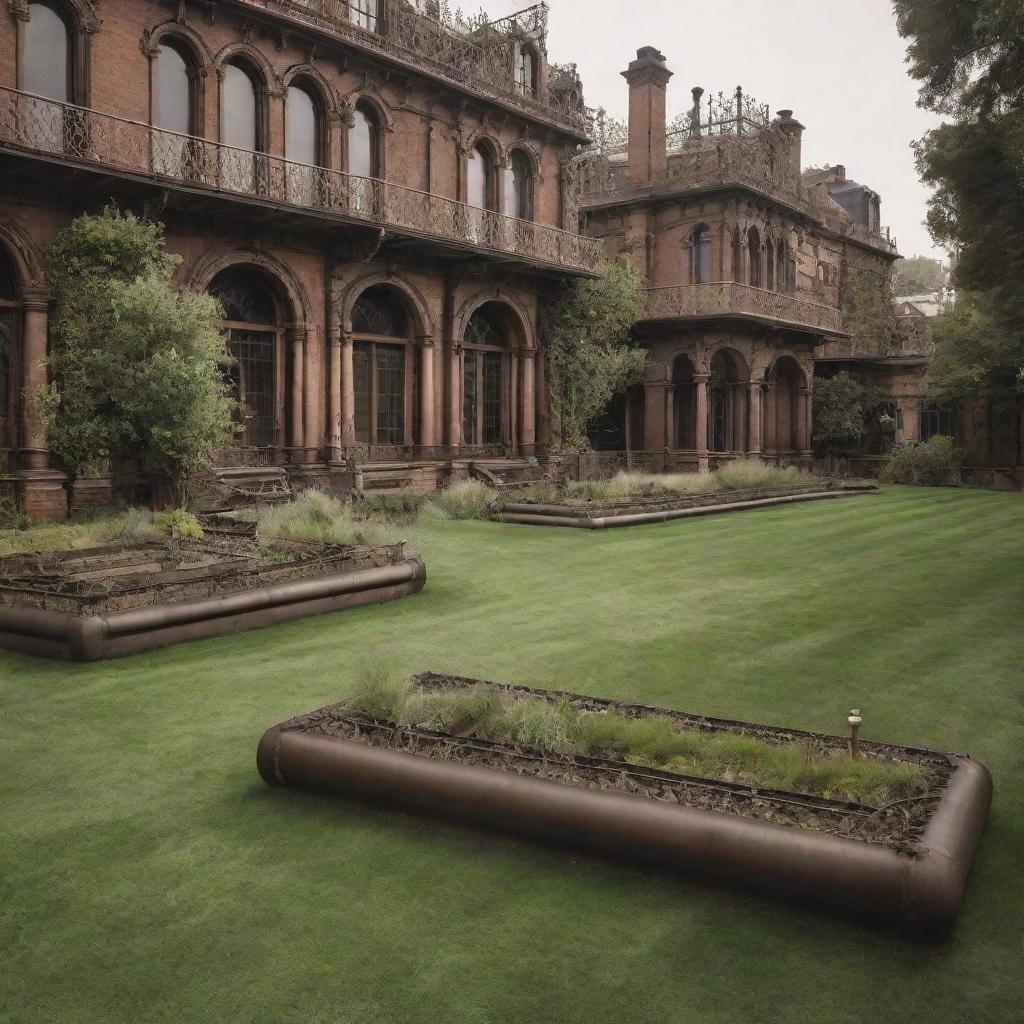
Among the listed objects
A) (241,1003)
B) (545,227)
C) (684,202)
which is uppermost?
(684,202)

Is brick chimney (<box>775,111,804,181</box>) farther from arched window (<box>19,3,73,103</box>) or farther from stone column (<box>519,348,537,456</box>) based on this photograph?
arched window (<box>19,3,73,103</box>)

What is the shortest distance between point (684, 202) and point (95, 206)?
733 inches

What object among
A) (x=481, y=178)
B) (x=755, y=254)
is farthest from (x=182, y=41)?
(x=755, y=254)

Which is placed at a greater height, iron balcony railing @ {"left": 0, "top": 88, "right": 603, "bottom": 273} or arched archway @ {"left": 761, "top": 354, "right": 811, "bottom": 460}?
iron balcony railing @ {"left": 0, "top": 88, "right": 603, "bottom": 273}

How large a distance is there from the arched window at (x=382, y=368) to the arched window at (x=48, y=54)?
6.50 m

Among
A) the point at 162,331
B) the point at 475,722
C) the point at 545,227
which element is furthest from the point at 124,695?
the point at 545,227

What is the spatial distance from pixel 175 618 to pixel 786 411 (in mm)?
28329

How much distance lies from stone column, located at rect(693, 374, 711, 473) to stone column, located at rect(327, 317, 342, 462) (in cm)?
1215

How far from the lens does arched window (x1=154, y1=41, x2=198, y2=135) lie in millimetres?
17047

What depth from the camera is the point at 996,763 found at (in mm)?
5125

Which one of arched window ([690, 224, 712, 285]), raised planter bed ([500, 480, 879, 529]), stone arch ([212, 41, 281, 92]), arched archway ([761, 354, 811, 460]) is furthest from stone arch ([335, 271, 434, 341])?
arched archway ([761, 354, 811, 460])

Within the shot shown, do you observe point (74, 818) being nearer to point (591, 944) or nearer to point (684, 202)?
point (591, 944)

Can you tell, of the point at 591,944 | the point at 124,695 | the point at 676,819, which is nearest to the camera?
the point at 591,944

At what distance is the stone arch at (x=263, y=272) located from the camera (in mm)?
17203
